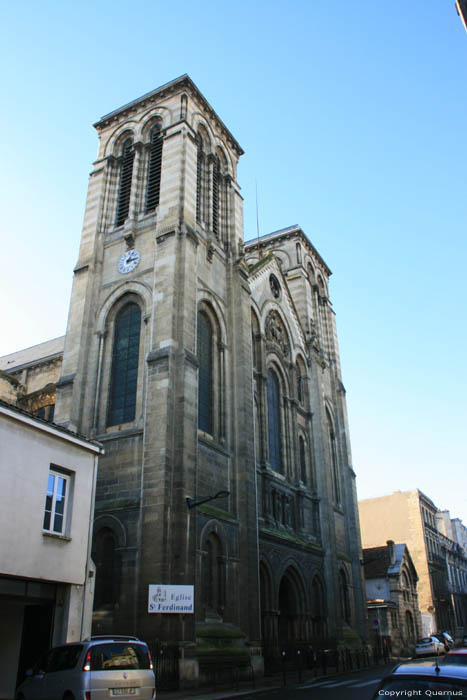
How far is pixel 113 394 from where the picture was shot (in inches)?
944

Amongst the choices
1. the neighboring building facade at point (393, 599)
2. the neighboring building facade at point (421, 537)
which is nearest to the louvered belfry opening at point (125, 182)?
the neighboring building facade at point (393, 599)

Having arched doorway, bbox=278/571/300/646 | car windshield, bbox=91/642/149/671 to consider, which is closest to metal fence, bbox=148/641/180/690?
car windshield, bbox=91/642/149/671

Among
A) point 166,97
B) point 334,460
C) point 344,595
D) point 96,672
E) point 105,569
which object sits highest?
point 166,97

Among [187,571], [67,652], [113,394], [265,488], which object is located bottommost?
[67,652]

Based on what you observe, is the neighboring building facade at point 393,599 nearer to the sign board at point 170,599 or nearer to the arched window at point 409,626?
the arched window at point 409,626

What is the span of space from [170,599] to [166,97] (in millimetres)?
25279

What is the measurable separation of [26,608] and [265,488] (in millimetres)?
14932

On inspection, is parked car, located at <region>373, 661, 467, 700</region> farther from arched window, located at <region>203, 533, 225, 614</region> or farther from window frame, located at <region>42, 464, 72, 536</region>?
arched window, located at <region>203, 533, 225, 614</region>

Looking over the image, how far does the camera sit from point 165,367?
71.5ft

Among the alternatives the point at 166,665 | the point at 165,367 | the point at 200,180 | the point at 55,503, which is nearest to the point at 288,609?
the point at 166,665

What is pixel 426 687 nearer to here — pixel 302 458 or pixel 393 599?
pixel 302 458

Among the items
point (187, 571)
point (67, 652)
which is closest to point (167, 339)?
point (187, 571)

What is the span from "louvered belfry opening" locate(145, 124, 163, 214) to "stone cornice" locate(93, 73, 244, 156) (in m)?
1.84

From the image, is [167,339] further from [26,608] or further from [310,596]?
[310,596]
